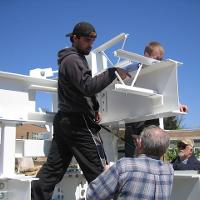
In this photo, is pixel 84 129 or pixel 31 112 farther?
pixel 31 112

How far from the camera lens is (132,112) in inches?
164

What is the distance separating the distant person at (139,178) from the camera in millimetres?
2527

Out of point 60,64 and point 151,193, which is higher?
point 60,64

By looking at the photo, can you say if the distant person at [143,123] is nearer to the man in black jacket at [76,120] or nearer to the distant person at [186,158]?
the man in black jacket at [76,120]

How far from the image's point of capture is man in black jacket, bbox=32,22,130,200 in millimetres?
3547

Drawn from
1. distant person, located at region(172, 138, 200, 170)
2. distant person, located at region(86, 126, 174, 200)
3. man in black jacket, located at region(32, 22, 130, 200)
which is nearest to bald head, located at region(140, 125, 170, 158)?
distant person, located at region(86, 126, 174, 200)

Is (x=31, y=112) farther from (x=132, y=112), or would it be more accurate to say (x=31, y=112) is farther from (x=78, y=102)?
(x=132, y=112)

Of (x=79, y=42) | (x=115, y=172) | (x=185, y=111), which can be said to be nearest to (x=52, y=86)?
(x=79, y=42)

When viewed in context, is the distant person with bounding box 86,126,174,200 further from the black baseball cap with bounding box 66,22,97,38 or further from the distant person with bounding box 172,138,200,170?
the distant person with bounding box 172,138,200,170

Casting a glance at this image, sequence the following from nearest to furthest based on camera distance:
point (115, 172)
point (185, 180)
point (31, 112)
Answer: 1. point (115, 172)
2. point (185, 180)
3. point (31, 112)

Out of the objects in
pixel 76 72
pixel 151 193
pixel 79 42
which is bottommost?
pixel 151 193

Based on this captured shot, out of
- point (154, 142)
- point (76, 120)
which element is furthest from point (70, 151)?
point (154, 142)

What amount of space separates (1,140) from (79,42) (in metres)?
1.13

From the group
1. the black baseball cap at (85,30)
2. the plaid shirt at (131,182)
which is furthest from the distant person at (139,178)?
the black baseball cap at (85,30)
